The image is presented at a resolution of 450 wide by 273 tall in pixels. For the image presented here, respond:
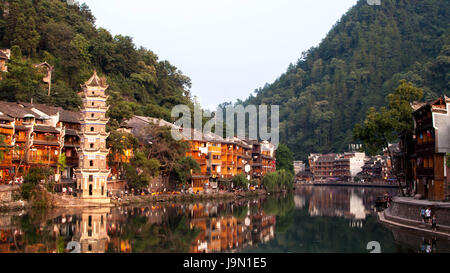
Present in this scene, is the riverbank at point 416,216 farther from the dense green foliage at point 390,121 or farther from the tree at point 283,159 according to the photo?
the tree at point 283,159

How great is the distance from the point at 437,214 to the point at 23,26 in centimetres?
7880

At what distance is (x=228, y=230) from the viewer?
135 ft

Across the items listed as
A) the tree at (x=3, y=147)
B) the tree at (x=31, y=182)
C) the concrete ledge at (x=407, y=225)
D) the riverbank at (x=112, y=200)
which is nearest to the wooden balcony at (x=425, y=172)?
the concrete ledge at (x=407, y=225)

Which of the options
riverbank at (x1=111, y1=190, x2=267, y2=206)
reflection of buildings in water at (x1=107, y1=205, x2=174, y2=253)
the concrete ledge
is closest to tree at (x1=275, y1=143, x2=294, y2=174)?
riverbank at (x1=111, y1=190, x2=267, y2=206)

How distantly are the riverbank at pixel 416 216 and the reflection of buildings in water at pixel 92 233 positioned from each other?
2237 centimetres

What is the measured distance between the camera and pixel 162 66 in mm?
130000

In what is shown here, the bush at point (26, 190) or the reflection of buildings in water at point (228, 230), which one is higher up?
the bush at point (26, 190)

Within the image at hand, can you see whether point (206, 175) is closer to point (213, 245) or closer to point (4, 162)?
point (4, 162)

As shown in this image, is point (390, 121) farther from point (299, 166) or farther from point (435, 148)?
point (299, 166)

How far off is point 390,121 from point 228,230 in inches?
991

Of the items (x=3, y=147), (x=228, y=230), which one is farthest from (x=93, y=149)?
(x=228, y=230)

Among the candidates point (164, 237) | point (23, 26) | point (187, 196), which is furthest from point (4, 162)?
point (23, 26)

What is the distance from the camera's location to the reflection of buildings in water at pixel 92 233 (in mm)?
31031

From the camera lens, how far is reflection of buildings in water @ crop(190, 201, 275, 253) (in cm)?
3356
